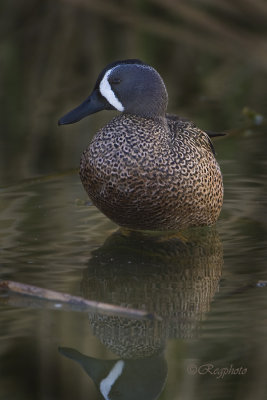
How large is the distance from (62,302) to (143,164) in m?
0.94

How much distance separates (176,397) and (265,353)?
380 millimetres

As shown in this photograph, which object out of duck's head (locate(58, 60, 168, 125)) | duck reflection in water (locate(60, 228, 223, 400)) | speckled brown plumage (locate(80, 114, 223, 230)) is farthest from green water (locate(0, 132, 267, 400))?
duck's head (locate(58, 60, 168, 125))

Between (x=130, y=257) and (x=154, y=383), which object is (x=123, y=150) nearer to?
(x=130, y=257)

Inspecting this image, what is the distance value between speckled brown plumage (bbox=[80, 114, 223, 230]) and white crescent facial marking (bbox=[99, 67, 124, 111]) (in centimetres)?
6

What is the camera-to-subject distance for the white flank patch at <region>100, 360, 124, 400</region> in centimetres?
266

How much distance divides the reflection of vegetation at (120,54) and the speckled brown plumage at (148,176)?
5.61 feet

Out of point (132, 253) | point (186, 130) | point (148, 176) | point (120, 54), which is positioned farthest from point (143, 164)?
point (120, 54)

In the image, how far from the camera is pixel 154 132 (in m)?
4.08

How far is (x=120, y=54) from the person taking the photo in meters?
8.20

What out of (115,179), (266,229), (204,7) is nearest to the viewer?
(115,179)

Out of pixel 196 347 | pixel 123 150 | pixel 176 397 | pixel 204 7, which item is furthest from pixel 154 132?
pixel 204 7

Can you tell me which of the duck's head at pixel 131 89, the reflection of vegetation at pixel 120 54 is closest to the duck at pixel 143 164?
the duck's head at pixel 131 89

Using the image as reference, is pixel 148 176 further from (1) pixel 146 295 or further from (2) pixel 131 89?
(1) pixel 146 295

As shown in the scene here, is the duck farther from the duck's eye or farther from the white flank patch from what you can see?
the white flank patch
